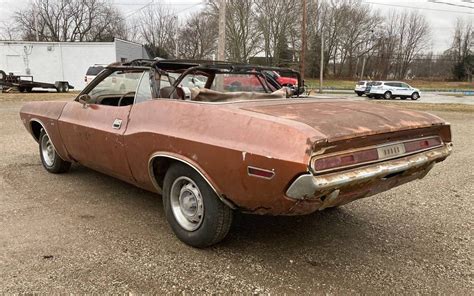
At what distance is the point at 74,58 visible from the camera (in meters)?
30.0

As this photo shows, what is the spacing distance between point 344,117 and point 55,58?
30.6 meters

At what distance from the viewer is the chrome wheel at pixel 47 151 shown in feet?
17.7

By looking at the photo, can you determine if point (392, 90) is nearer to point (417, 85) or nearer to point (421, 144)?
point (417, 85)

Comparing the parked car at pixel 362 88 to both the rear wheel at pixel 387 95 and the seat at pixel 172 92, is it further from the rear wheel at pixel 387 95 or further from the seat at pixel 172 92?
the seat at pixel 172 92

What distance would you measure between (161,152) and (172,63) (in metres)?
1.07

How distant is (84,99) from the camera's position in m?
4.47

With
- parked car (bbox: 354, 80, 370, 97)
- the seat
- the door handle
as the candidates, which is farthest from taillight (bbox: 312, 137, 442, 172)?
parked car (bbox: 354, 80, 370, 97)

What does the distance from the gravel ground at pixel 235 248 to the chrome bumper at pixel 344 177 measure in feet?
2.21

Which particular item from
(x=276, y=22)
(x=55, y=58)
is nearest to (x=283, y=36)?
(x=276, y=22)

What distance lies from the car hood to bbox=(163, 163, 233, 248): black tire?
2.17 ft

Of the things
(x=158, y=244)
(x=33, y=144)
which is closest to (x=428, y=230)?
(x=158, y=244)

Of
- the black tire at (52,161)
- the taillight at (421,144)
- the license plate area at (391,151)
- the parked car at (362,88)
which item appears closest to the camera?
the license plate area at (391,151)

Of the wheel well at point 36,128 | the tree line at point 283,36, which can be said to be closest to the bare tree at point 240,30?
the tree line at point 283,36

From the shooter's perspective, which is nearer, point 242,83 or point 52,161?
point 242,83
